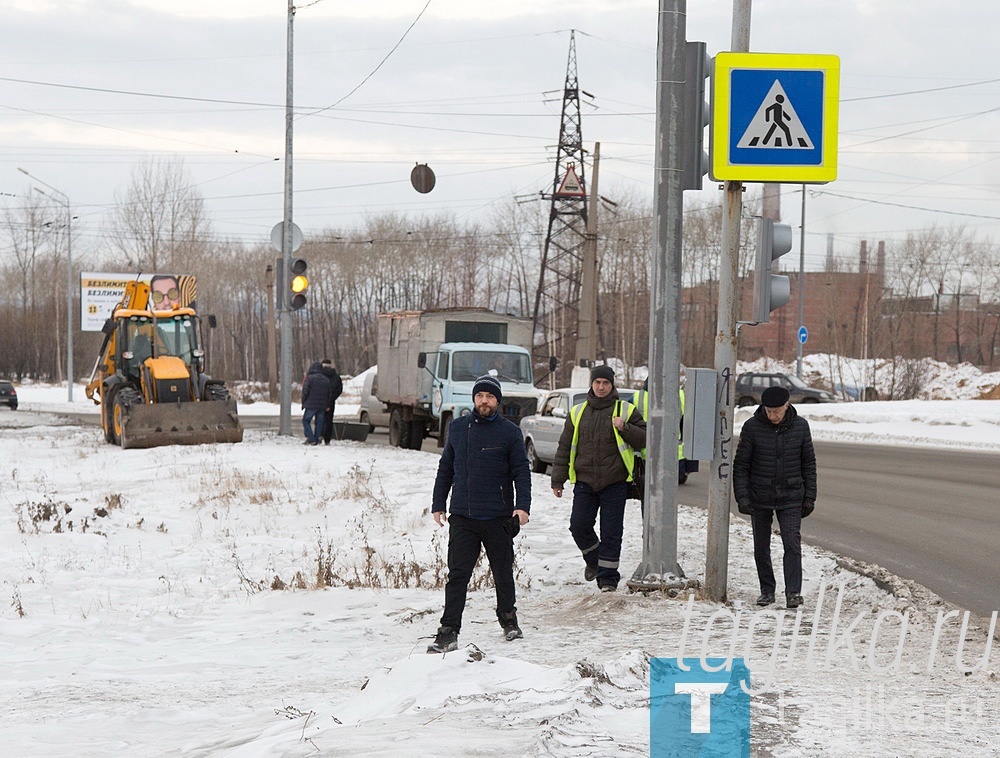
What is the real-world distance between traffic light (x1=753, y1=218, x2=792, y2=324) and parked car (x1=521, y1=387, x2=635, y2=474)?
11.1 m

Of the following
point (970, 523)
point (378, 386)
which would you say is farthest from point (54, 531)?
point (378, 386)

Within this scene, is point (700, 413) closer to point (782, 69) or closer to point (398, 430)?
point (782, 69)

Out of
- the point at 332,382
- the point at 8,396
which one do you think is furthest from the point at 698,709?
the point at 8,396

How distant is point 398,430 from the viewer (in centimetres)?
2800

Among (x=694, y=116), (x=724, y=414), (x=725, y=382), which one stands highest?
(x=694, y=116)

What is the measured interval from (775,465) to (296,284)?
1775cm

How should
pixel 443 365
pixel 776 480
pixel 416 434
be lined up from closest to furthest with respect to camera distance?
pixel 776 480
pixel 443 365
pixel 416 434

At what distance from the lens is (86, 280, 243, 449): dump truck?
2516cm

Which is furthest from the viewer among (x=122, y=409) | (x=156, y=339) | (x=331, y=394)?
(x=156, y=339)

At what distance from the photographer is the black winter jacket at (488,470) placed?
26.8 feet

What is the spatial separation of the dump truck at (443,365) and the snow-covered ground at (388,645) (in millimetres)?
8664

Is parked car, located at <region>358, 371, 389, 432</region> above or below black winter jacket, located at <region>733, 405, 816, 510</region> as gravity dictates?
below

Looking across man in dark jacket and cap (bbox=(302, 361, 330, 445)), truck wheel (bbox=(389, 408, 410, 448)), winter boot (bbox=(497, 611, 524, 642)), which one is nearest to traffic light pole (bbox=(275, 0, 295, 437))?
man in dark jacket and cap (bbox=(302, 361, 330, 445))

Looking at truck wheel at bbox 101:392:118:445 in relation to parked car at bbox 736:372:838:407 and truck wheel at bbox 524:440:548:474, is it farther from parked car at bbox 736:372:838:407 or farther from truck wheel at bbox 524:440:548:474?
parked car at bbox 736:372:838:407
